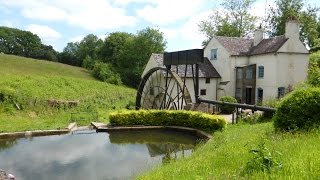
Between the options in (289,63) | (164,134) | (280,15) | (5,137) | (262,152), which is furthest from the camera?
(280,15)

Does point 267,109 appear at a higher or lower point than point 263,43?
lower

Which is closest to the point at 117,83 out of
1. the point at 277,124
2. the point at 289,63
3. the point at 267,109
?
the point at 289,63

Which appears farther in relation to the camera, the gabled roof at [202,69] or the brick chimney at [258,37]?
the brick chimney at [258,37]

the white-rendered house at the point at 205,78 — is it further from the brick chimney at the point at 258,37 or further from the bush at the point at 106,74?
the bush at the point at 106,74

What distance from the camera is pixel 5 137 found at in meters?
17.4

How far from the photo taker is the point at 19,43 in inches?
2889

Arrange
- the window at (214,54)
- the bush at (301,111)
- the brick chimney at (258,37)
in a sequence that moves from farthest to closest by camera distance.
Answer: the window at (214,54) < the brick chimney at (258,37) < the bush at (301,111)

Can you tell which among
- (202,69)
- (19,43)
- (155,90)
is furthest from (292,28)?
(19,43)

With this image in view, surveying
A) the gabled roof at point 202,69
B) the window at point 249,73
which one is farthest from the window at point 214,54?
the window at point 249,73

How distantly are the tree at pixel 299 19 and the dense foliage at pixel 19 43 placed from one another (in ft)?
132

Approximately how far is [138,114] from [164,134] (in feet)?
7.78

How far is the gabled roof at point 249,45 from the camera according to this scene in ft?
92.4

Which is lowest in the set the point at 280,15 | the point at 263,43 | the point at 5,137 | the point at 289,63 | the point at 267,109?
the point at 5,137

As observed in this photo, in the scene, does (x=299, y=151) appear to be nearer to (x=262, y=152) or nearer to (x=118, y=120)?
(x=262, y=152)
